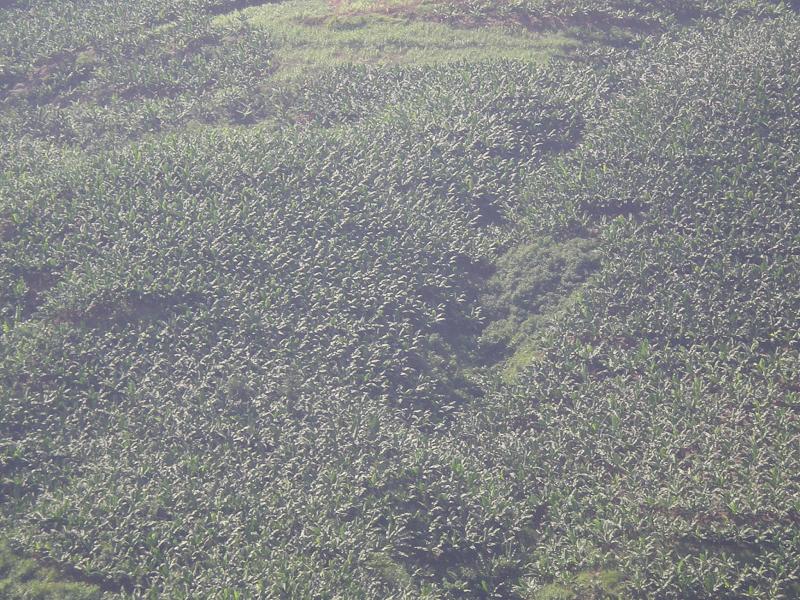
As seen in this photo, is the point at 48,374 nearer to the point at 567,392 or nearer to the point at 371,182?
the point at 371,182

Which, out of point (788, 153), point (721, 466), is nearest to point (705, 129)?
point (788, 153)

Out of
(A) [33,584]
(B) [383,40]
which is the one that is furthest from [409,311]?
(B) [383,40]

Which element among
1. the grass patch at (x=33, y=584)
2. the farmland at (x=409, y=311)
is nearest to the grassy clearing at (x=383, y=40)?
the farmland at (x=409, y=311)

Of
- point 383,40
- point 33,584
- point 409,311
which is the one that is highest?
point 383,40

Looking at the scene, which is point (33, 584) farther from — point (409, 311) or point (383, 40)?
point (383, 40)

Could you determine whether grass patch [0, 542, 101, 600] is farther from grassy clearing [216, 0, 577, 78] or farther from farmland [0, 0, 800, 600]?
grassy clearing [216, 0, 577, 78]

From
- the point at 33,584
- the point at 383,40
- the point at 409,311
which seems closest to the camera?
the point at 33,584

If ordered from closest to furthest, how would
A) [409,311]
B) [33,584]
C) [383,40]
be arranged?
[33,584]
[409,311]
[383,40]
